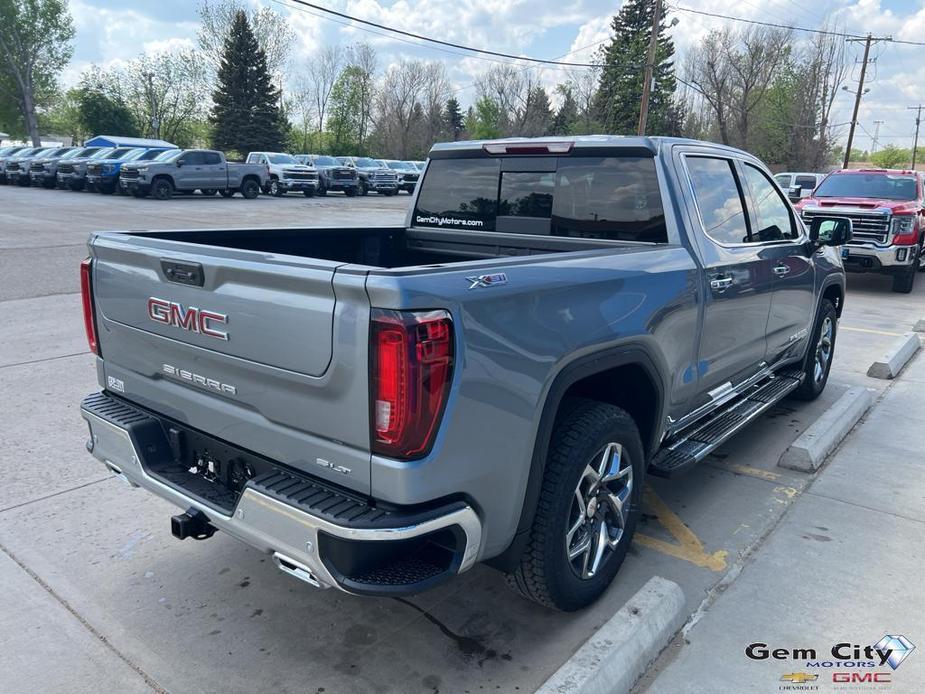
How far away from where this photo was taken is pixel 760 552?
3.67 meters

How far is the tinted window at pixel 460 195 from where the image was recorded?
4.25 meters

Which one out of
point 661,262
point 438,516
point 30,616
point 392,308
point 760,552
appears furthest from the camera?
point 760,552

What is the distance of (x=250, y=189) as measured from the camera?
29.7m

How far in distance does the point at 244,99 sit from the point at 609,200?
51.5 metres

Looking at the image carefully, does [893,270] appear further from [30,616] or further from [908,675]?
[30,616]

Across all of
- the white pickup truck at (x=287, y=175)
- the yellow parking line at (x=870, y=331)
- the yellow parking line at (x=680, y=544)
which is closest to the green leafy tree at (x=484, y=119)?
the white pickup truck at (x=287, y=175)

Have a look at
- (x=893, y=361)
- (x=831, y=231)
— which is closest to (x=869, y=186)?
(x=893, y=361)

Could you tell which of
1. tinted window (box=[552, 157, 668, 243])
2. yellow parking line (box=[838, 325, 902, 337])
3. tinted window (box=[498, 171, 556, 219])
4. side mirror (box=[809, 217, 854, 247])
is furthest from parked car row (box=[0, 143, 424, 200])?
tinted window (box=[552, 157, 668, 243])

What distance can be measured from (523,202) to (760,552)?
2.23 metres

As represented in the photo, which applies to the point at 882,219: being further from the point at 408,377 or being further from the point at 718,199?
the point at 408,377

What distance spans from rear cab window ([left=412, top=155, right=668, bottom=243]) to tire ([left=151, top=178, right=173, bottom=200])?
24859mm

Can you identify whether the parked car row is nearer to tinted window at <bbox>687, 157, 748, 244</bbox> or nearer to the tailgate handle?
tinted window at <bbox>687, 157, 748, 244</bbox>

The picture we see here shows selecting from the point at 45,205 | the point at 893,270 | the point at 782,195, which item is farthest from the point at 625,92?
the point at 782,195

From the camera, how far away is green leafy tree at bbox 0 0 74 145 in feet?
176
